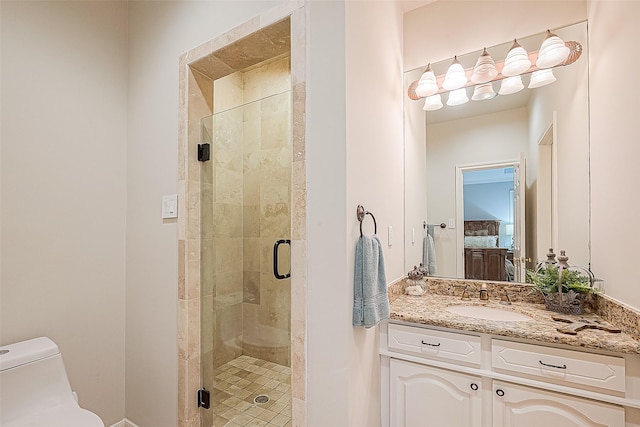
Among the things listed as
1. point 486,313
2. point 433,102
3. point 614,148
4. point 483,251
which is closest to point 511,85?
point 433,102

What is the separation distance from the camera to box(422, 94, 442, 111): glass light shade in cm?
199

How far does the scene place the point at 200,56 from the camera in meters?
1.64

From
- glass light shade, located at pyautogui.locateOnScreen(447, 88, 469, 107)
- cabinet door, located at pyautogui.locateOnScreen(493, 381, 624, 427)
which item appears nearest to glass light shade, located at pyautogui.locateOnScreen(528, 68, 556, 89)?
glass light shade, located at pyautogui.locateOnScreen(447, 88, 469, 107)

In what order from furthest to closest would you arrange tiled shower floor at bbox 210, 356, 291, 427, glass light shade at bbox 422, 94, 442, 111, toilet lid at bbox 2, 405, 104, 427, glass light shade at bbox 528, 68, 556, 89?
glass light shade at bbox 422, 94, 442, 111, glass light shade at bbox 528, 68, 556, 89, tiled shower floor at bbox 210, 356, 291, 427, toilet lid at bbox 2, 405, 104, 427

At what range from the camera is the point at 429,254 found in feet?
6.63

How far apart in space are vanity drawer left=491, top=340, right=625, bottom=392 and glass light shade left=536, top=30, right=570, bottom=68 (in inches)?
58.1

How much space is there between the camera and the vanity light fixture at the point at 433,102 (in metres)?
1.99

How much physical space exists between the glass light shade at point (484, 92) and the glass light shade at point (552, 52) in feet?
0.85

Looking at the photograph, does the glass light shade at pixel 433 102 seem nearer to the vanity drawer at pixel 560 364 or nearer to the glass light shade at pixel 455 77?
the glass light shade at pixel 455 77

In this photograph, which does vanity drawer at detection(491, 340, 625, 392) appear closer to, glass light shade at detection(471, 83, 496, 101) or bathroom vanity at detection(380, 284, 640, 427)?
bathroom vanity at detection(380, 284, 640, 427)

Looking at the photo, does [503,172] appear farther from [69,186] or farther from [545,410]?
[69,186]

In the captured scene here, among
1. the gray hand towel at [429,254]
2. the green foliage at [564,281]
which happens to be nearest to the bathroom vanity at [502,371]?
the green foliage at [564,281]

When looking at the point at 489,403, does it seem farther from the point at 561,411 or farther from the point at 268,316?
the point at 268,316

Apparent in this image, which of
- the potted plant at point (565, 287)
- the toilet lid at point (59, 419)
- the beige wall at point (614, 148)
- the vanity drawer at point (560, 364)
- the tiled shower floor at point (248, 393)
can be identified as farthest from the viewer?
the tiled shower floor at point (248, 393)
